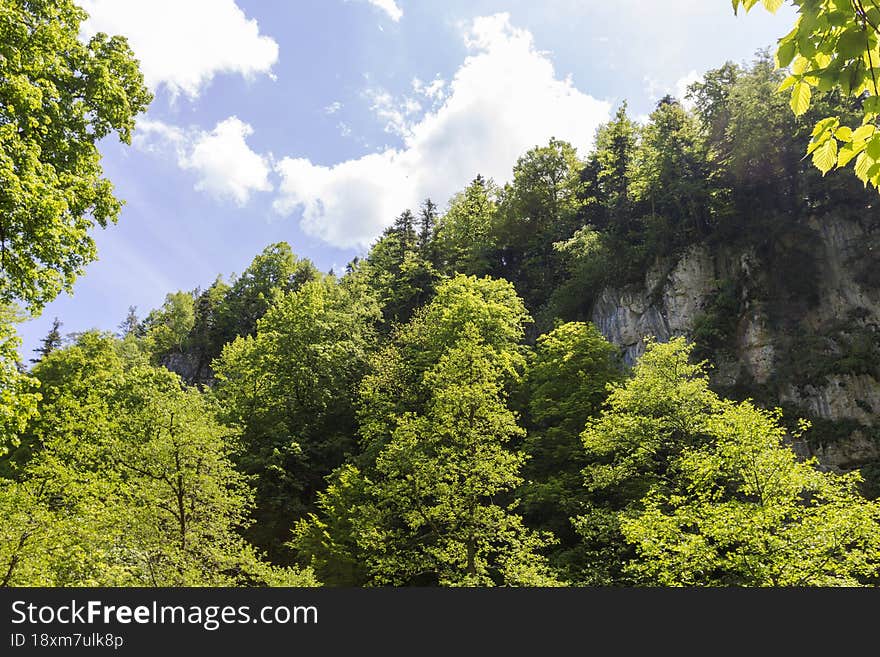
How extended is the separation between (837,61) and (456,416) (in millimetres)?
15075

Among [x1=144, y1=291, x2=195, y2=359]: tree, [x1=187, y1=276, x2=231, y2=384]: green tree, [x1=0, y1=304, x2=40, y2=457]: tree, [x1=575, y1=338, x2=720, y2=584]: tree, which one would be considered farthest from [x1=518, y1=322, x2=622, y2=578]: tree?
[x1=144, y1=291, x2=195, y2=359]: tree

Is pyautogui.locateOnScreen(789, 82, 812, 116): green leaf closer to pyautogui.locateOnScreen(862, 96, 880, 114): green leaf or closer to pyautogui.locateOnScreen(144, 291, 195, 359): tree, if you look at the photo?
pyautogui.locateOnScreen(862, 96, 880, 114): green leaf

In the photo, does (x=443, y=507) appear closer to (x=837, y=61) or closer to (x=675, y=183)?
(x=837, y=61)

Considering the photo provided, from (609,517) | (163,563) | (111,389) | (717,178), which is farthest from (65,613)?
(717,178)

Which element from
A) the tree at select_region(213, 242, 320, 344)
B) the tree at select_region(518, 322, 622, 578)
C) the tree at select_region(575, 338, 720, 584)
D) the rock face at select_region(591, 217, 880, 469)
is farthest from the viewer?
the tree at select_region(213, 242, 320, 344)

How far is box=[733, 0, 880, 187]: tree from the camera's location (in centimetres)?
242

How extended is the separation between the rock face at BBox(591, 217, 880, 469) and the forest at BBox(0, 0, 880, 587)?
0.43 meters

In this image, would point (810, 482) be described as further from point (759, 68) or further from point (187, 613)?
point (759, 68)

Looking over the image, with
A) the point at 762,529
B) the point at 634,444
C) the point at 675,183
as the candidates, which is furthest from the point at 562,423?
the point at 675,183

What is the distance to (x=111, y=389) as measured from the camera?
29.8 meters

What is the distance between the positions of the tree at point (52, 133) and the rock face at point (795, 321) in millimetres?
26325

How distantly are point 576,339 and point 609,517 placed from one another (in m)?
9.82

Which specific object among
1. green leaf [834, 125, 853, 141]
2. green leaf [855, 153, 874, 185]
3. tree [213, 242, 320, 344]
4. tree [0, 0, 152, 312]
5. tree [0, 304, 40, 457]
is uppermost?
tree [213, 242, 320, 344]

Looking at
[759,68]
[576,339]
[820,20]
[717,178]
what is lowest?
[820,20]
